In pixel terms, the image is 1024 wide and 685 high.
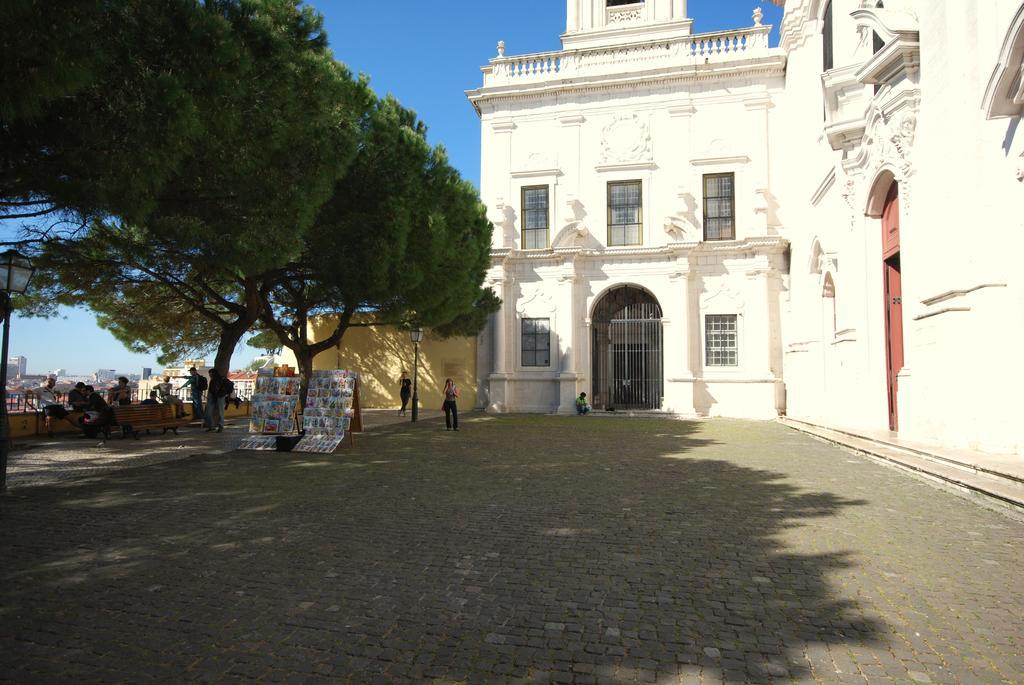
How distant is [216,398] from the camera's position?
1572 cm

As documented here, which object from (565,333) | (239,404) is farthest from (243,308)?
(565,333)

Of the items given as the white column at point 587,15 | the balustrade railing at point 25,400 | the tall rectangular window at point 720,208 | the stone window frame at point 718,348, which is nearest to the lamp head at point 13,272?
the balustrade railing at point 25,400

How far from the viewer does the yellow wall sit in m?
25.7

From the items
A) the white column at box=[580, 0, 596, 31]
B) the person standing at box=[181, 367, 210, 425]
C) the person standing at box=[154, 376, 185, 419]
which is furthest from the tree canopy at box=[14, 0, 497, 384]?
the white column at box=[580, 0, 596, 31]

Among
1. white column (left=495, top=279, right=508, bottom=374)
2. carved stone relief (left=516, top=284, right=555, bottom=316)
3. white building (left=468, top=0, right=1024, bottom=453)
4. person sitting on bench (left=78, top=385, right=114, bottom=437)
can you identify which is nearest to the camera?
person sitting on bench (left=78, top=385, right=114, bottom=437)

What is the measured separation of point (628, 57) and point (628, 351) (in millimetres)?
11360

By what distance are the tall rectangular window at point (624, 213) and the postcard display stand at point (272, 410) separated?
1534 cm

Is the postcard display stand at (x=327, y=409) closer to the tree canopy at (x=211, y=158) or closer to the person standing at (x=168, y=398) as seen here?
the tree canopy at (x=211, y=158)

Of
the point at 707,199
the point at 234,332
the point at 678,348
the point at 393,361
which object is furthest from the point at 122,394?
the point at 707,199

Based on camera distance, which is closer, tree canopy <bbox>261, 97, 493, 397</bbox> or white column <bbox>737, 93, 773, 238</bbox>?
tree canopy <bbox>261, 97, 493, 397</bbox>

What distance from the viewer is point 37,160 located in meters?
6.89

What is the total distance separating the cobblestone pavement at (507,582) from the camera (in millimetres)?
3227

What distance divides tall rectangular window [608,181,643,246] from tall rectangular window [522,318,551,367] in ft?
13.5

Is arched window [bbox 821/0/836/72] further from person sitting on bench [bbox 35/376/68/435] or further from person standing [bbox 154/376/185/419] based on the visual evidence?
person sitting on bench [bbox 35/376/68/435]
